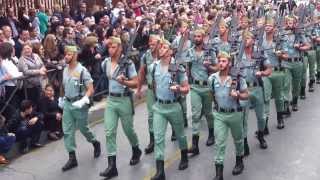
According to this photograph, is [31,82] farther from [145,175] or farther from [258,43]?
[258,43]

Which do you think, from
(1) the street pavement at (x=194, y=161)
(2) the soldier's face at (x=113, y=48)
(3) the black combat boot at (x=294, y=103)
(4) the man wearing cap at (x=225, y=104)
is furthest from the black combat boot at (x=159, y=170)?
(3) the black combat boot at (x=294, y=103)

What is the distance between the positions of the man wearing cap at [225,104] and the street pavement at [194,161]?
717mm

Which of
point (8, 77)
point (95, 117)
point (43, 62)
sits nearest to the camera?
Result: point (8, 77)

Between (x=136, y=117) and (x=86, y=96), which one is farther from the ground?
(x=86, y=96)

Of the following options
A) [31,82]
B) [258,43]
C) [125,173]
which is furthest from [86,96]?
[258,43]

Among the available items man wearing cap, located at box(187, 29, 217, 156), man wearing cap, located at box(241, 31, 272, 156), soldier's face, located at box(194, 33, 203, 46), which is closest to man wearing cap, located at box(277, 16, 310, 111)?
man wearing cap, located at box(241, 31, 272, 156)

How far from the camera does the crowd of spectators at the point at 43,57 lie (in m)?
9.64

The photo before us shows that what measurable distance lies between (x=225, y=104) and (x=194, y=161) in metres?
1.50

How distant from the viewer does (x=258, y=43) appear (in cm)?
1027

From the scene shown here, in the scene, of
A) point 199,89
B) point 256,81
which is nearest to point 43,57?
point 199,89

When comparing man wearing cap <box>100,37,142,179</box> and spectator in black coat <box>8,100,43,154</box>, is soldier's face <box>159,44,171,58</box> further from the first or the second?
spectator in black coat <box>8,100,43,154</box>

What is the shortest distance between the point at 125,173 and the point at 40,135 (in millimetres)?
2308

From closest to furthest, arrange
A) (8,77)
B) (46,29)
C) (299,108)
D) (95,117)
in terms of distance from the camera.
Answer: (8,77)
(95,117)
(299,108)
(46,29)

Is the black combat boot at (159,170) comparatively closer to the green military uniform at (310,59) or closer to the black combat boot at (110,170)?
the black combat boot at (110,170)
